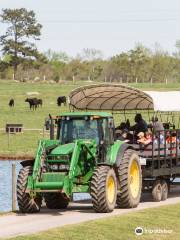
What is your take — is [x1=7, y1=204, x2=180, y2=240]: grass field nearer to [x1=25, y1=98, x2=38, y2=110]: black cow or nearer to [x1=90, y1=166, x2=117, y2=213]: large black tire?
[x1=90, y1=166, x2=117, y2=213]: large black tire

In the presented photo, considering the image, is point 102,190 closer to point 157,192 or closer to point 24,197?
point 24,197

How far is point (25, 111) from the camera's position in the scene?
75.5 m

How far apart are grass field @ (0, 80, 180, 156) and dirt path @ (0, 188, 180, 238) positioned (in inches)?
1076

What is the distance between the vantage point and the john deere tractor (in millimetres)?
20469

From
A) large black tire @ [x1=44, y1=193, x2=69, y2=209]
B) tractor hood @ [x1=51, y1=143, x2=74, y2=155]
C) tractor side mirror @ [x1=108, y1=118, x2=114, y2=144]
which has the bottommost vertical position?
large black tire @ [x1=44, y1=193, x2=69, y2=209]

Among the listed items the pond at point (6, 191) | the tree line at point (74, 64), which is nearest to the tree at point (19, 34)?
the tree line at point (74, 64)

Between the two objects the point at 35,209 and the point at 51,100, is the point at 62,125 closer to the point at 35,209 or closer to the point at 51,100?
the point at 35,209

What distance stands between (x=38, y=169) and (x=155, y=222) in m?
3.32

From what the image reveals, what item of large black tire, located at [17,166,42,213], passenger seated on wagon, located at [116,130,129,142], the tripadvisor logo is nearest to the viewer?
the tripadvisor logo

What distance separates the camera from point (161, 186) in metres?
24.6

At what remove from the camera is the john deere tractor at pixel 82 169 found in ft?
67.2

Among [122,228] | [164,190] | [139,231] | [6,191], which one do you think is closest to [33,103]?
[6,191]

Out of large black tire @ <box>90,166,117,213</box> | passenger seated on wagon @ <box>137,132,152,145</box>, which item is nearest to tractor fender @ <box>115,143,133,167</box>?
large black tire @ <box>90,166,117,213</box>

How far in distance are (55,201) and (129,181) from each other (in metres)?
1.97
